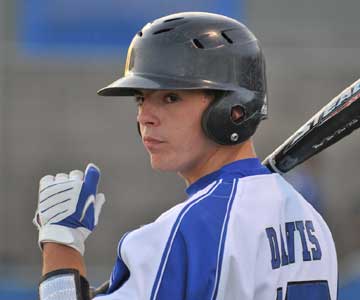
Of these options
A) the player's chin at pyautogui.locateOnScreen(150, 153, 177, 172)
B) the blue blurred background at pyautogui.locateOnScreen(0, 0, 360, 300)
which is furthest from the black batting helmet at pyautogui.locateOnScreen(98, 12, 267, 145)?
the blue blurred background at pyautogui.locateOnScreen(0, 0, 360, 300)

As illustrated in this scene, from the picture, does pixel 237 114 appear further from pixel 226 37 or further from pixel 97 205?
pixel 97 205

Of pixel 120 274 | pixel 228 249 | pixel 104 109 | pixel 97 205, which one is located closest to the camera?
pixel 228 249

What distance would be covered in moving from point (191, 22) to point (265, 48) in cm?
767

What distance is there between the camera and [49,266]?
10.3 feet

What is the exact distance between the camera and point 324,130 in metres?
3.60

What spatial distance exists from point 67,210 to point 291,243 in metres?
0.68

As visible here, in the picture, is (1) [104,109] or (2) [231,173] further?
(1) [104,109]

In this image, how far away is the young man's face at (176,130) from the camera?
3150 millimetres

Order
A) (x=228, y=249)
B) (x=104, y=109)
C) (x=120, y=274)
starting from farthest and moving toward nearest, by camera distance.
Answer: (x=104, y=109), (x=120, y=274), (x=228, y=249)

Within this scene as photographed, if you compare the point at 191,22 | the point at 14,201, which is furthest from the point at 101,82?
the point at 191,22

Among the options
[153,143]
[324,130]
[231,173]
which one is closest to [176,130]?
[153,143]

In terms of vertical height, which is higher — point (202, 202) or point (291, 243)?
point (202, 202)

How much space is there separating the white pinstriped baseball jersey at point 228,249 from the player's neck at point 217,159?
3 cm

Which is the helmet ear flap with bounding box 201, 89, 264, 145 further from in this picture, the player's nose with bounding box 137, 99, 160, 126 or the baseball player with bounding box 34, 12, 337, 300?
the player's nose with bounding box 137, 99, 160, 126
